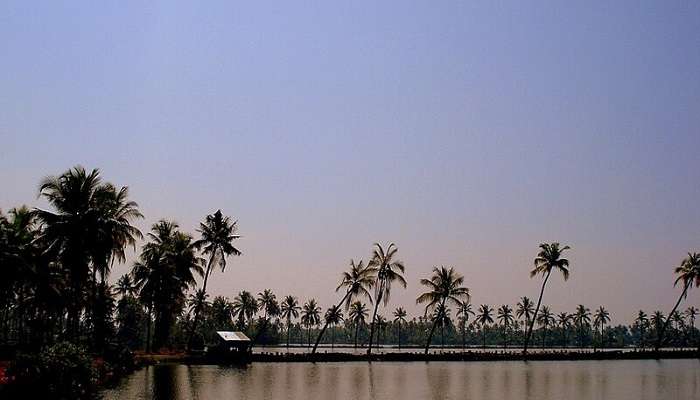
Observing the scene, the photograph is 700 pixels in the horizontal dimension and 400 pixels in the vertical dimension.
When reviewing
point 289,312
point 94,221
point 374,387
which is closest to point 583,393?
point 374,387

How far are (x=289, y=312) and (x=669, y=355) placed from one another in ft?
265

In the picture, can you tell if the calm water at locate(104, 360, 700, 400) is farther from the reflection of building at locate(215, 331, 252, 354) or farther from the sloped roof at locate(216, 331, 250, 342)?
the sloped roof at locate(216, 331, 250, 342)

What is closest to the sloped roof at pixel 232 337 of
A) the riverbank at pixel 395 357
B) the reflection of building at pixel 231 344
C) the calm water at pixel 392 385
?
the reflection of building at pixel 231 344

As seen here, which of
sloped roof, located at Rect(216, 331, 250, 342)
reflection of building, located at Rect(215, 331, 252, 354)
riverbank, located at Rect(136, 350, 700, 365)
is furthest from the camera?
sloped roof, located at Rect(216, 331, 250, 342)

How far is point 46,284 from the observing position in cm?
5500

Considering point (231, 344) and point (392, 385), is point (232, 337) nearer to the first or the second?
point (231, 344)

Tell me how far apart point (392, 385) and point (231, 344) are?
28.0m

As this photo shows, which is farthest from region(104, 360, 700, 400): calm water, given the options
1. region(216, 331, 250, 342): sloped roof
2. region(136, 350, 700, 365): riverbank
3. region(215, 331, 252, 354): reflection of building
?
region(216, 331, 250, 342): sloped roof

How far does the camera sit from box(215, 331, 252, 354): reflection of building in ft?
236

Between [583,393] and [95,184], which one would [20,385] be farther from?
[583,393]

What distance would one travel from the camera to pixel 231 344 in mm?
72250

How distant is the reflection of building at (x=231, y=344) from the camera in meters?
71.8

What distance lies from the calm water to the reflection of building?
10472 millimetres

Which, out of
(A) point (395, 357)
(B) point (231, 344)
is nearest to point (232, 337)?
(B) point (231, 344)
